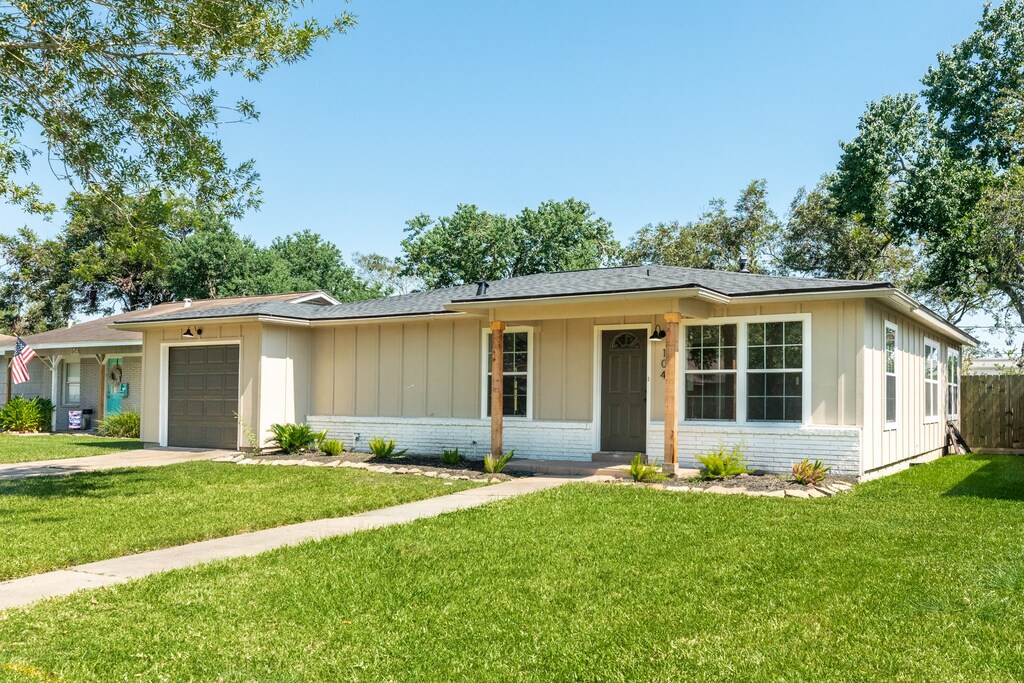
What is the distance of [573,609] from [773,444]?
7250 millimetres

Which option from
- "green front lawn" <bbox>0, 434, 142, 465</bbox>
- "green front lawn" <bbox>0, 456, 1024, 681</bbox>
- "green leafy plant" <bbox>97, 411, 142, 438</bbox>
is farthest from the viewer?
"green leafy plant" <bbox>97, 411, 142, 438</bbox>

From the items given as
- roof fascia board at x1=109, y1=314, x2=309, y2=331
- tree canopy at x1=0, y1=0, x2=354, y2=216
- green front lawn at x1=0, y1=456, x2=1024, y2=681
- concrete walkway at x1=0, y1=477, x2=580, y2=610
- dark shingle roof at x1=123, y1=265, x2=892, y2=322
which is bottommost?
concrete walkway at x1=0, y1=477, x2=580, y2=610

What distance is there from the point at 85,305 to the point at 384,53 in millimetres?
31120

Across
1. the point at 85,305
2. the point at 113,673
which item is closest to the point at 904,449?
the point at 113,673

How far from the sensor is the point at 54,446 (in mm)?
16797

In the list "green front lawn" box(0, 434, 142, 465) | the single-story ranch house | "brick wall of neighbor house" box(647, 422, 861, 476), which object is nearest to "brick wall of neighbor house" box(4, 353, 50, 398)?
"green front lawn" box(0, 434, 142, 465)

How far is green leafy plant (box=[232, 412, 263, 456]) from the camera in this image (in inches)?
591

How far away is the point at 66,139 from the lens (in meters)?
11.2

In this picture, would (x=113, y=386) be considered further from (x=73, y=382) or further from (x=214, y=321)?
(x=214, y=321)

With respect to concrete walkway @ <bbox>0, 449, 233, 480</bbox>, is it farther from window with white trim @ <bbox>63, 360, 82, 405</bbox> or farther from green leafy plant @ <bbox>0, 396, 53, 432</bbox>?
window with white trim @ <bbox>63, 360, 82, 405</bbox>

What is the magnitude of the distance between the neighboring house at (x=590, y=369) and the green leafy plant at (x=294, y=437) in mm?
434

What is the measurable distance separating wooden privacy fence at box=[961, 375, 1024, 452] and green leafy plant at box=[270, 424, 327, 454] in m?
13.9

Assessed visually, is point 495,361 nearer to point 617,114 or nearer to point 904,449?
point 904,449

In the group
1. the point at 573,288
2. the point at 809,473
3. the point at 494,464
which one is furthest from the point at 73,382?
the point at 809,473
